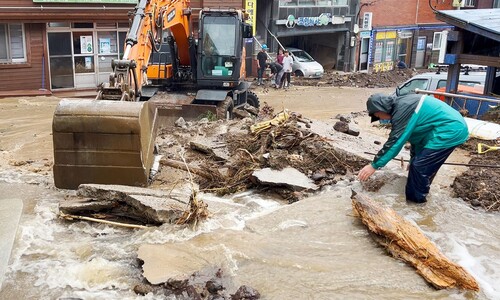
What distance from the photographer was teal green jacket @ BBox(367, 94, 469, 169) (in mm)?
6125

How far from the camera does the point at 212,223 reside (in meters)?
6.06

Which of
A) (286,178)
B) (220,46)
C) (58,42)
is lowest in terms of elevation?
(286,178)

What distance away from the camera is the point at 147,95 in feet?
41.3

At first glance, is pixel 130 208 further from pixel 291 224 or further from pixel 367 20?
pixel 367 20

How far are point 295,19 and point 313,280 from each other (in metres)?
22.6

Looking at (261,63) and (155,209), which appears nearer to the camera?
(155,209)

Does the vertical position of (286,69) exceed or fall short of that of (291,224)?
it exceeds it

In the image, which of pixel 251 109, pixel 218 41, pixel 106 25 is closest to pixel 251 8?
pixel 106 25

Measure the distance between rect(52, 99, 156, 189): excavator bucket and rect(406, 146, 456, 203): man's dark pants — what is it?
11.4ft

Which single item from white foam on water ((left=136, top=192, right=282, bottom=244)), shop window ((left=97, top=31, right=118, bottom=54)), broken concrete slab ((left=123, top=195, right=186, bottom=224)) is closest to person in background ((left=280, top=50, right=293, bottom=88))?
shop window ((left=97, top=31, right=118, bottom=54))

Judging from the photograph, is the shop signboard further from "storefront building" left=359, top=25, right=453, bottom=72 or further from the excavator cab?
Result: "storefront building" left=359, top=25, right=453, bottom=72

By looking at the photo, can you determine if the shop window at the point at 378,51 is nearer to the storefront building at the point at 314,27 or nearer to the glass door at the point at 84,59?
the storefront building at the point at 314,27

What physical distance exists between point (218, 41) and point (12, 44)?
→ 8.61 meters

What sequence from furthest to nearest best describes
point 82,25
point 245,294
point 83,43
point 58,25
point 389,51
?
point 389,51
point 83,43
point 82,25
point 58,25
point 245,294
